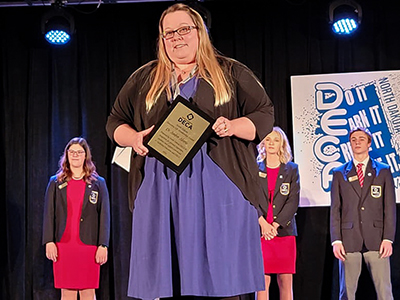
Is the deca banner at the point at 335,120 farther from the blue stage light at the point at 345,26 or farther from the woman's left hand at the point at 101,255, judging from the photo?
the woman's left hand at the point at 101,255

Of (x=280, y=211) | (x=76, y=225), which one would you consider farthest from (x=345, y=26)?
(x=76, y=225)

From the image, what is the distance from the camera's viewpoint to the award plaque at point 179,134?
66.0 inches

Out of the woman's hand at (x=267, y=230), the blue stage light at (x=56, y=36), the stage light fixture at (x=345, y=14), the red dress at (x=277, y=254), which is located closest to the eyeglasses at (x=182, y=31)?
the woman's hand at (x=267, y=230)

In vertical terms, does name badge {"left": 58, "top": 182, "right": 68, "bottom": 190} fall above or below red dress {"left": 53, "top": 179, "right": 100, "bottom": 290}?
above

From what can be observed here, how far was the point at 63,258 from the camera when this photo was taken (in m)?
5.04

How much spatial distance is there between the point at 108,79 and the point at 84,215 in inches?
64.2

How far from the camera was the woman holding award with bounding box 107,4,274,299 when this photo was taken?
163cm

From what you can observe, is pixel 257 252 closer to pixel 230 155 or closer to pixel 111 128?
pixel 230 155

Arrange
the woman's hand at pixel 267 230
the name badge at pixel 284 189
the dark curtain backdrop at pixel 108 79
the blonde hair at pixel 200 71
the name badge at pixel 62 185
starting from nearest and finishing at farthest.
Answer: the blonde hair at pixel 200 71
the woman's hand at pixel 267 230
the name badge at pixel 284 189
the name badge at pixel 62 185
the dark curtain backdrop at pixel 108 79

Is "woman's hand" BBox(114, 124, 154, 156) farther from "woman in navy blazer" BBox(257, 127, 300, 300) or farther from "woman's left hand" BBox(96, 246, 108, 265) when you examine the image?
"woman's left hand" BBox(96, 246, 108, 265)

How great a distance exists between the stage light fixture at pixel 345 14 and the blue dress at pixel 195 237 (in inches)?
160

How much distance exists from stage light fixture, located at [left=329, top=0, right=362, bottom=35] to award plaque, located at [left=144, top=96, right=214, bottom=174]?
4.04 metres

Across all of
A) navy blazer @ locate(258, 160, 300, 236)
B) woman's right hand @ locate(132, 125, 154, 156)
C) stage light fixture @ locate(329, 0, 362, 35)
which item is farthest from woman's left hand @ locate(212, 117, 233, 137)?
stage light fixture @ locate(329, 0, 362, 35)

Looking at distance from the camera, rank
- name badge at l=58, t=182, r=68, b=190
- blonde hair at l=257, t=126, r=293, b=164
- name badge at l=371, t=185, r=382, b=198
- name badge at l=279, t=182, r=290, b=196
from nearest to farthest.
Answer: name badge at l=371, t=185, r=382, b=198, name badge at l=279, t=182, r=290, b=196, blonde hair at l=257, t=126, r=293, b=164, name badge at l=58, t=182, r=68, b=190
